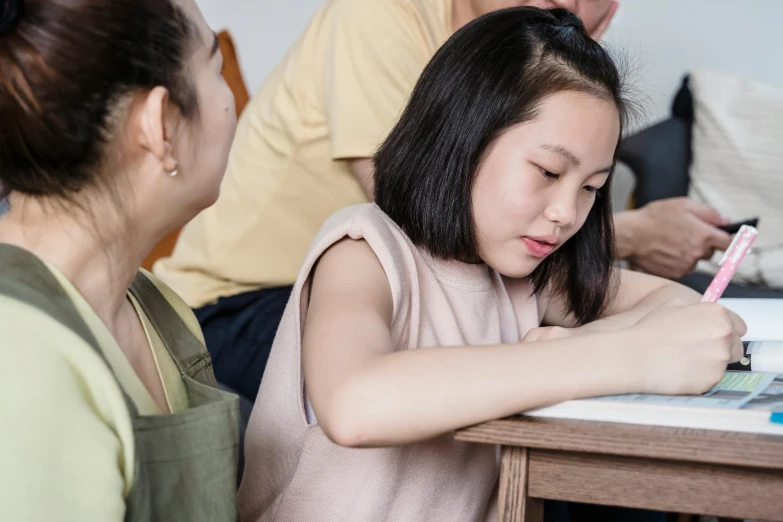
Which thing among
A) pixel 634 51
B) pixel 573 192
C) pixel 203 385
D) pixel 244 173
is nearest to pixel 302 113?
pixel 244 173

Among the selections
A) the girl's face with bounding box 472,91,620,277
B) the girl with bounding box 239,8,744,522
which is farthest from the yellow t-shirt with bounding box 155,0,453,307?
the girl's face with bounding box 472,91,620,277

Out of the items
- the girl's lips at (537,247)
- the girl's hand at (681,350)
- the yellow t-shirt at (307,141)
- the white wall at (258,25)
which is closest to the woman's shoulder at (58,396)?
the girl's hand at (681,350)

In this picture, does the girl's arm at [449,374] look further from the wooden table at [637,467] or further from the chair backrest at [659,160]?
the chair backrest at [659,160]

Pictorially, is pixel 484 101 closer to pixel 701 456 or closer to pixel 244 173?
pixel 701 456

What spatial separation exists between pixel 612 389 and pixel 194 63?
0.45m

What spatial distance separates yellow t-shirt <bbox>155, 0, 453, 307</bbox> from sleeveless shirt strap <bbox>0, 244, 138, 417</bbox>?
772mm

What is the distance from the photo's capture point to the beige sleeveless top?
0.95 meters

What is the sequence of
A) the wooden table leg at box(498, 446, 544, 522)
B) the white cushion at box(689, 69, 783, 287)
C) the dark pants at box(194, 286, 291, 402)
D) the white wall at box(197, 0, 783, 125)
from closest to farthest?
the wooden table leg at box(498, 446, 544, 522) → the dark pants at box(194, 286, 291, 402) → the white cushion at box(689, 69, 783, 287) → the white wall at box(197, 0, 783, 125)

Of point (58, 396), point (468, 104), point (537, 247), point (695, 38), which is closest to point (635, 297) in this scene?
point (537, 247)

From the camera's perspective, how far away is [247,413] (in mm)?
1390

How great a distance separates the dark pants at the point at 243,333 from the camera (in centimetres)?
142

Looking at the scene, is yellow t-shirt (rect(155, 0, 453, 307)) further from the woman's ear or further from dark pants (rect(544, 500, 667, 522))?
the woman's ear

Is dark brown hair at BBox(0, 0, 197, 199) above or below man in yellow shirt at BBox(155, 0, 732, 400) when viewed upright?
above

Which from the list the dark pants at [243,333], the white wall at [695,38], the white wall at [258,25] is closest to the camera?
the dark pants at [243,333]
